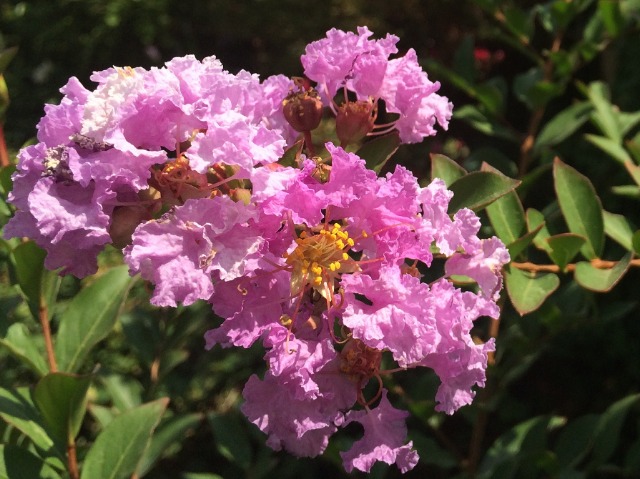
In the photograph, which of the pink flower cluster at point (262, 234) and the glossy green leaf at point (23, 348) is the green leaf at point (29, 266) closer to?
the glossy green leaf at point (23, 348)

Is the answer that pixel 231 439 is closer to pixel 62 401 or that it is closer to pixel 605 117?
pixel 62 401

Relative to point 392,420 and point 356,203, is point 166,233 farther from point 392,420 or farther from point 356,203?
point 392,420

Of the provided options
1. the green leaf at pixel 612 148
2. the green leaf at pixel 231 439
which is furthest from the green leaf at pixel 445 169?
the green leaf at pixel 231 439

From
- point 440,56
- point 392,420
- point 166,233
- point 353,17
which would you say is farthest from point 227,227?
point 353,17

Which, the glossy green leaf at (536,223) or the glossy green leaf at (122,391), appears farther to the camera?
the glossy green leaf at (122,391)

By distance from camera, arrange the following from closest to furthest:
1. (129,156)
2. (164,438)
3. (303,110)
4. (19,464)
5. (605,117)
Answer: (129,156), (303,110), (19,464), (164,438), (605,117)

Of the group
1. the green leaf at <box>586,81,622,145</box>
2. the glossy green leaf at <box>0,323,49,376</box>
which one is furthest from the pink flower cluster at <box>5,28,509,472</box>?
the green leaf at <box>586,81,622,145</box>

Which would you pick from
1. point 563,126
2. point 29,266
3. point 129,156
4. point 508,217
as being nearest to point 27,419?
point 29,266
